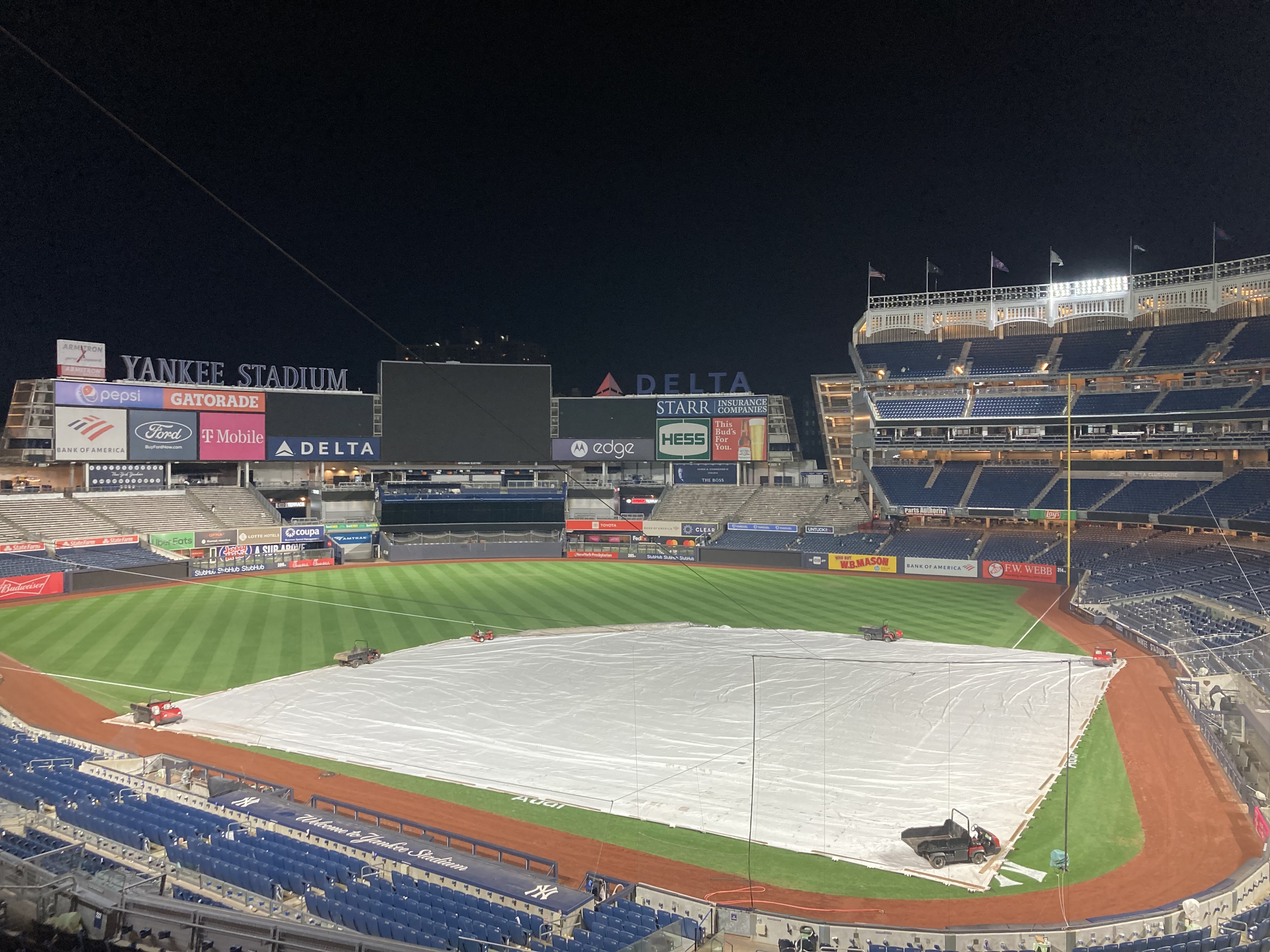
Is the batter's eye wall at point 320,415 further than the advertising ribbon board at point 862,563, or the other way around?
the batter's eye wall at point 320,415

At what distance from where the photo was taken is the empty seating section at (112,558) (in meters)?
41.7

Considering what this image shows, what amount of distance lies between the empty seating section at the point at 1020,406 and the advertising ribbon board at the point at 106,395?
51.7m

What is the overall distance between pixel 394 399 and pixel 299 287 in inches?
436

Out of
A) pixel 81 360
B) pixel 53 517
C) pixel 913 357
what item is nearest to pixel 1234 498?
pixel 913 357

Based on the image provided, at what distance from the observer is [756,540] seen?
184ft

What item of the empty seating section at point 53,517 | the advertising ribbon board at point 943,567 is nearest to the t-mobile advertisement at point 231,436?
the empty seating section at point 53,517

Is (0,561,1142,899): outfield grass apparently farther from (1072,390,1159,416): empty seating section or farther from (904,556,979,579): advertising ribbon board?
(1072,390,1159,416): empty seating section

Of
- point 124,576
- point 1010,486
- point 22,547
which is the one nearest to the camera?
point 22,547

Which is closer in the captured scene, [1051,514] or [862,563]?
[1051,514]

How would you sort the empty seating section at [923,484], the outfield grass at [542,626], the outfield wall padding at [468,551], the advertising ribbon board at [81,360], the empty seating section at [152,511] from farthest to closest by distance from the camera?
1. the outfield wall padding at [468,551]
2. the empty seating section at [923,484]
3. the advertising ribbon board at [81,360]
4. the empty seating section at [152,511]
5. the outfield grass at [542,626]

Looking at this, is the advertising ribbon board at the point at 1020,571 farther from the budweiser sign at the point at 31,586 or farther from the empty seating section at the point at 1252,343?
the budweiser sign at the point at 31,586

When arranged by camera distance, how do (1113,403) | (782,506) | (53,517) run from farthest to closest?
(782,506), (1113,403), (53,517)

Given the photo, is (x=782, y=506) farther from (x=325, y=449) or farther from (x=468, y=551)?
(x=325, y=449)

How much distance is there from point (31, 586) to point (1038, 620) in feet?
146
